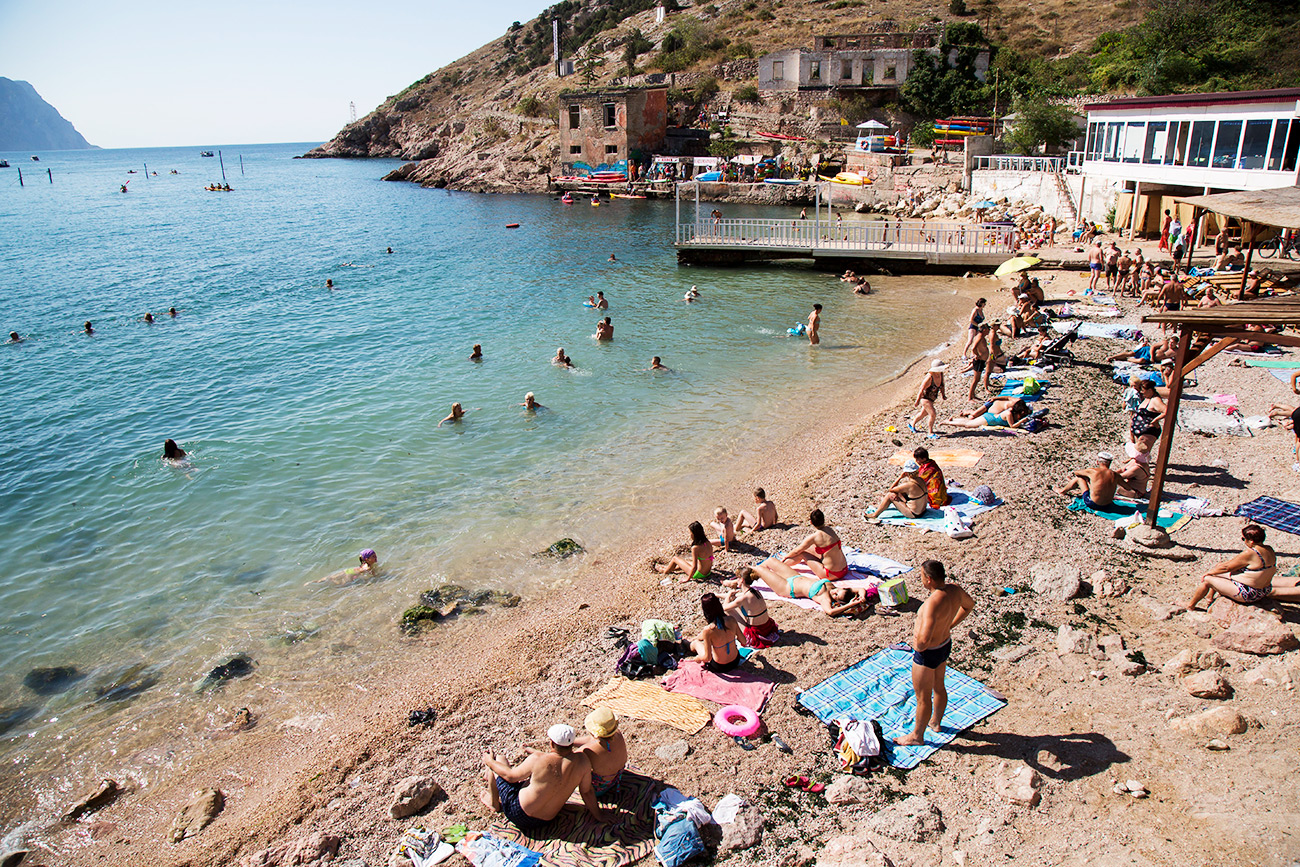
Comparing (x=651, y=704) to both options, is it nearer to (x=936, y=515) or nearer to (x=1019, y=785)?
(x=1019, y=785)

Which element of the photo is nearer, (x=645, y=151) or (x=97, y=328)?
(x=97, y=328)

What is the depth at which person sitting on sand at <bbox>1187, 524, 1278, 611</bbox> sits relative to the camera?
24.1ft

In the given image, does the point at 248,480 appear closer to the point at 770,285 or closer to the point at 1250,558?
the point at 1250,558

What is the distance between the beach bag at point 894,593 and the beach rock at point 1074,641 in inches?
62.3

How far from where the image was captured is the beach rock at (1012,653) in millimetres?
7375

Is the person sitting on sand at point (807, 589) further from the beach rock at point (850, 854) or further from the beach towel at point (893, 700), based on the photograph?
the beach rock at point (850, 854)

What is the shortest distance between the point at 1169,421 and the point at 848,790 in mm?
6641

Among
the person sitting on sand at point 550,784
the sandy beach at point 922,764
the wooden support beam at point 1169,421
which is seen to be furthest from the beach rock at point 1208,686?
the person sitting on sand at point 550,784

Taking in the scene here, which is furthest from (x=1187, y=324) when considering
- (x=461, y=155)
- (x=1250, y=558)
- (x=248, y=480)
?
(x=461, y=155)

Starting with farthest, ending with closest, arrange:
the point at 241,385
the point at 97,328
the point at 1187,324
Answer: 1. the point at 97,328
2. the point at 241,385
3. the point at 1187,324

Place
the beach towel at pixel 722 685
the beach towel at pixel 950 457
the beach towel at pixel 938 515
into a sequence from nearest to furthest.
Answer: the beach towel at pixel 722 685 → the beach towel at pixel 938 515 → the beach towel at pixel 950 457

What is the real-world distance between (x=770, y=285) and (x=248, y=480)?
2109 cm

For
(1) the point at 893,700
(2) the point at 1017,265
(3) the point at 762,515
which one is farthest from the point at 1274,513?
(2) the point at 1017,265

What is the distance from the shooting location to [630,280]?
106ft
